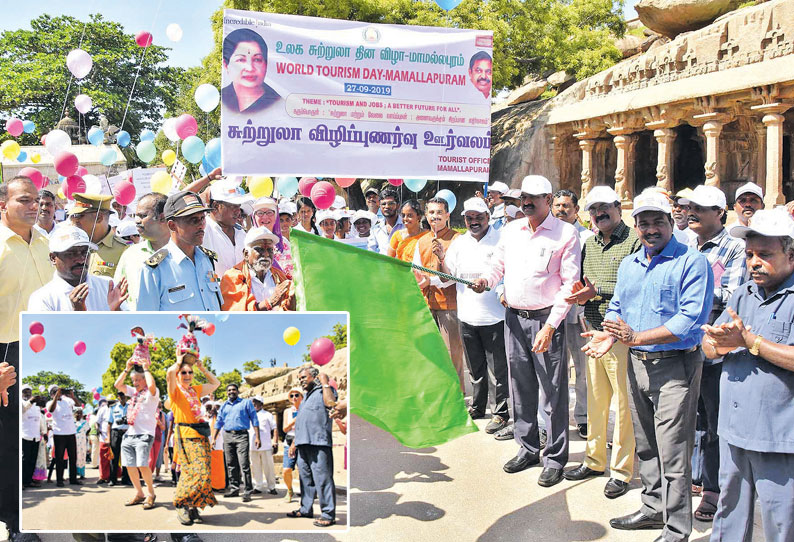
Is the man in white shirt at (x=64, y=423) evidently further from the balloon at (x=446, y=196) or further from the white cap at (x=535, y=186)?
the balloon at (x=446, y=196)

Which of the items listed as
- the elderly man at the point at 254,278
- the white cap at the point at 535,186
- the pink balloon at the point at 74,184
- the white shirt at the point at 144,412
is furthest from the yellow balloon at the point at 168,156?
the white shirt at the point at 144,412

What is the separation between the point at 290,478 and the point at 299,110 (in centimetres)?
262

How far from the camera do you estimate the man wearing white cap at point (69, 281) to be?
12.3 feet

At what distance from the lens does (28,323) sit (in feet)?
10.1

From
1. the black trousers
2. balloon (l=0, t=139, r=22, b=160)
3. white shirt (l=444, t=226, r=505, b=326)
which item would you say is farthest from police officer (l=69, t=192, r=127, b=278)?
Answer: balloon (l=0, t=139, r=22, b=160)

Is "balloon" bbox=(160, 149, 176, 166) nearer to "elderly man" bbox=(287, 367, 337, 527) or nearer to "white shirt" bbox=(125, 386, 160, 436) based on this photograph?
"white shirt" bbox=(125, 386, 160, 436)

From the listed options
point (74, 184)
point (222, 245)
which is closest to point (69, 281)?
point (222, 245)

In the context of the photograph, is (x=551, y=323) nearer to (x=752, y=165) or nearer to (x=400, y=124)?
(x=400, y=124)

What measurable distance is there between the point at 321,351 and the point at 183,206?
1.48 metres

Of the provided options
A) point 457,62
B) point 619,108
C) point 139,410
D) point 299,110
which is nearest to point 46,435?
point 139,410

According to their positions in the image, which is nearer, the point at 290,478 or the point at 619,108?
the point at 290,478

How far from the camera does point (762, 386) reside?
3.26 m

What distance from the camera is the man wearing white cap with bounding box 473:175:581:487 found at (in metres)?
5.05

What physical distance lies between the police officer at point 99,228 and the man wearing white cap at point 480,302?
2.83 meters
